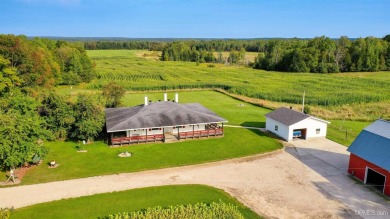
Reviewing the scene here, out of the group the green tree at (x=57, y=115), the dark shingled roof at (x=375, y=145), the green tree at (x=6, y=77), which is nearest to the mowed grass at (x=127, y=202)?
the dark shingled roof at (x=375, y=145)

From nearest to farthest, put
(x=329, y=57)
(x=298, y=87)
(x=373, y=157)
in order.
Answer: (x=373, y=157)
(x=298, y=87)
(x=329, y=57)

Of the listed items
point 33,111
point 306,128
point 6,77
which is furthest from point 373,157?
point 6,77

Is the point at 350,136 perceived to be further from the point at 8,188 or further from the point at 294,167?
the point at 8,188

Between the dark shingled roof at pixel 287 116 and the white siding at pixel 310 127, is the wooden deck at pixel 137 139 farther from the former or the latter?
the white siding at pixel 310 127

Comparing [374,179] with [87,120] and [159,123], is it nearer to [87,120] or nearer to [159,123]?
[159,123]

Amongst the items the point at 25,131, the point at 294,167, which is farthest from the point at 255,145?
the point at 25,131

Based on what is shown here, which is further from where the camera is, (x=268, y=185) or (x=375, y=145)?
(x=375, y=145)

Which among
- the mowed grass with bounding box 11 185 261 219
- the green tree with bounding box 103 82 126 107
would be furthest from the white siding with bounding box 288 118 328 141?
the green tree with bounding box 103 82 126 107

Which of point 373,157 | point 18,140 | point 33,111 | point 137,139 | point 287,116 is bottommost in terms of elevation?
point 137,139
